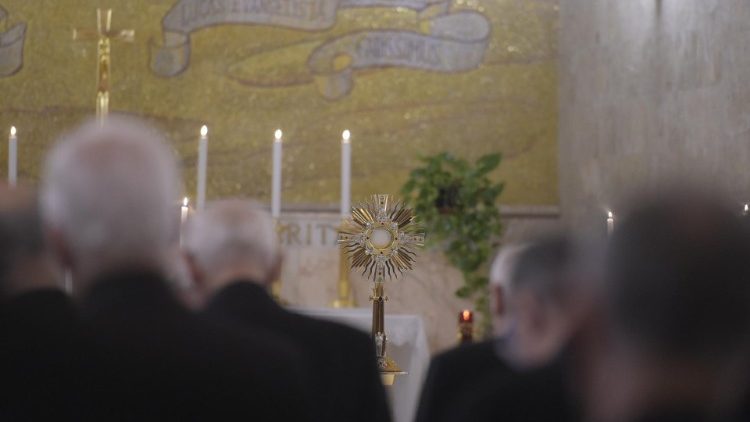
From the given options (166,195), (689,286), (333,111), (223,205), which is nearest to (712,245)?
(689,286)

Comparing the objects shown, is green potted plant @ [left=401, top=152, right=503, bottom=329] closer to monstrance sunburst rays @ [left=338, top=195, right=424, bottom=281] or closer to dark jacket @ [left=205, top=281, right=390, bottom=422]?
monstrance sunburst rays @ [left=338, top=195, right=424, bottom=281]

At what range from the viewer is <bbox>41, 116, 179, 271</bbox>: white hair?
1833 millimetres

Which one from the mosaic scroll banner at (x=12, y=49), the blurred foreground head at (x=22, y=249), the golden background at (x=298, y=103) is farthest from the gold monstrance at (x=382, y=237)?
the mosaic scroll banner at (x=12, y=49)

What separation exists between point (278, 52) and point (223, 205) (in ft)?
21.3

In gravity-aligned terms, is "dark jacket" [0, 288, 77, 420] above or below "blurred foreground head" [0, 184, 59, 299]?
below

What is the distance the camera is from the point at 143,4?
29.3 ft

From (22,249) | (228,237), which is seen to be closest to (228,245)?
(228,237)

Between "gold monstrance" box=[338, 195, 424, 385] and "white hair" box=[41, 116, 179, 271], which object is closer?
"white hair" box=[41, 116, 179, 271]

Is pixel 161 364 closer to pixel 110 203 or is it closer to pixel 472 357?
pixel 110 203

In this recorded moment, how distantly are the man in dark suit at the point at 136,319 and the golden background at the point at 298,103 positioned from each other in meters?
6.92

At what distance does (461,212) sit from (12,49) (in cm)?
329

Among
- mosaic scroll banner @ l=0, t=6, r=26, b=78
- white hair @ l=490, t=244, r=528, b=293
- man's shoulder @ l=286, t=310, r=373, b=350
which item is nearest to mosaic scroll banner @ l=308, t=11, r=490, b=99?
mosaic scroll banner @ l=0, t=6, r=26, b=78

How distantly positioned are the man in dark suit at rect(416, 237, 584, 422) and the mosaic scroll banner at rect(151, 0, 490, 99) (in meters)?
6.53

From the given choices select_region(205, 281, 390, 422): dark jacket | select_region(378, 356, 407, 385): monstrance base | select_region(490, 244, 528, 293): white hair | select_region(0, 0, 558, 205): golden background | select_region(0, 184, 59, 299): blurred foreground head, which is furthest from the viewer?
select_region(0, 0, 558, 205): golden background
